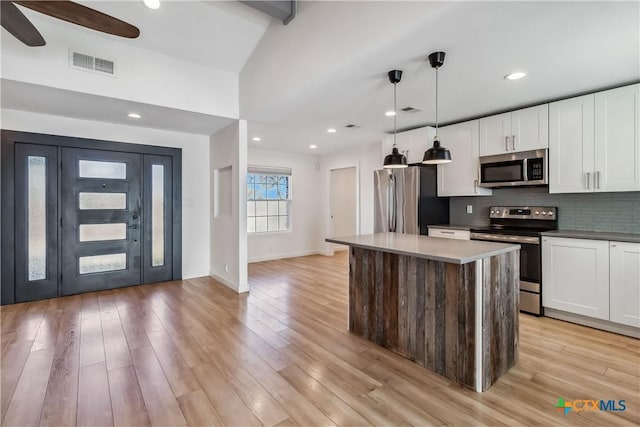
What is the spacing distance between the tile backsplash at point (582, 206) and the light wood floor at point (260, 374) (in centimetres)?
118

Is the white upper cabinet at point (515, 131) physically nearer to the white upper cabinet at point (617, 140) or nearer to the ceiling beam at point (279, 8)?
the white upper cabinet at point (617, 140)

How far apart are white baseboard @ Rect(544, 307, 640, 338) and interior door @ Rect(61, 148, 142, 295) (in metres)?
5.61

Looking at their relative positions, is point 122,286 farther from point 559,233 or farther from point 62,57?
point 559,233

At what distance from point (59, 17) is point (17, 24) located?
39 centimetres

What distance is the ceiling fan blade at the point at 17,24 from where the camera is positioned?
5.93 ft

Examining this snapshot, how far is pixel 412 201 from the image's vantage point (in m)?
4.45

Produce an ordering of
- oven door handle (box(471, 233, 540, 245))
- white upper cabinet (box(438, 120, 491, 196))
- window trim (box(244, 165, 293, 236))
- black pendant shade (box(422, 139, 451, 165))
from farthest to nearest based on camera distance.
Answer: window trim (box(244, 165, 293, 236))
white upper cabinet (box(438, 120, 491, 196))
oven door handle (box(471, 233, 540, 245))
black pendant shade (box(422, 139, 451, 165))

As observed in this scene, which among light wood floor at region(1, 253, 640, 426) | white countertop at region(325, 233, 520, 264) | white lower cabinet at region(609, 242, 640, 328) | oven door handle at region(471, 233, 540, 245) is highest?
white countertop at region(325, 233, 520, 264)

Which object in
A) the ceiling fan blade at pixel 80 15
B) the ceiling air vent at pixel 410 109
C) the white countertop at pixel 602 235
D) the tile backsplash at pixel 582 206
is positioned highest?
the ceiling air vent at pixel 410 109

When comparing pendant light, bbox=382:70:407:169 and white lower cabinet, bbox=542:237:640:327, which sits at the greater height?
pendant light, bbox=382:70:407:169

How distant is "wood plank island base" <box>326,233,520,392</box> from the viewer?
6.72ft

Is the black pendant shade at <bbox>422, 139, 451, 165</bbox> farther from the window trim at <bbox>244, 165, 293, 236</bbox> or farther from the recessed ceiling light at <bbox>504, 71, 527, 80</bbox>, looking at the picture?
the window trim at <bbox>244, 165, 293, 236</bbox>

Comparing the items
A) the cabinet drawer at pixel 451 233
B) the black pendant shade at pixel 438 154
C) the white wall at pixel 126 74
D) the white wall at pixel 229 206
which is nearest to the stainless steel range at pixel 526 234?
the cabinet drawer at pixel 451 233

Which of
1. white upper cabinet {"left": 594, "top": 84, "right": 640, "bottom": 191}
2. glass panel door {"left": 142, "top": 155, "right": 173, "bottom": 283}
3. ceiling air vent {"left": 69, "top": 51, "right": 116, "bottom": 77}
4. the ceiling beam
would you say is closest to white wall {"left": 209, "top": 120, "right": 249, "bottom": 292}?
glass panel door {"left": 142, "top": 155, "right": 173, "bottom": 283}
